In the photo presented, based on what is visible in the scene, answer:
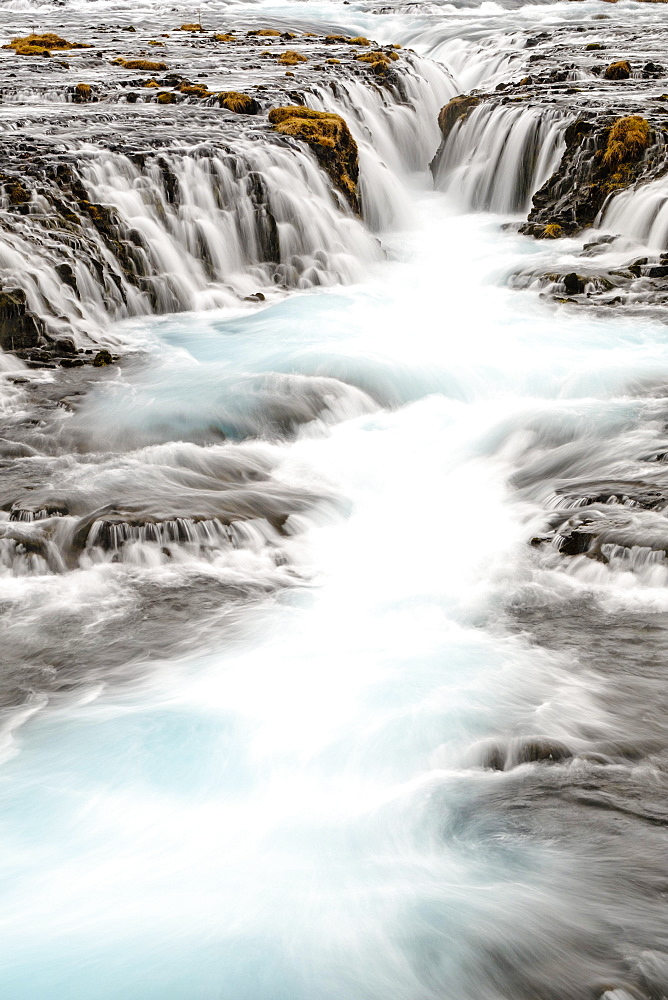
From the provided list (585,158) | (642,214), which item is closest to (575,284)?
(642,214)

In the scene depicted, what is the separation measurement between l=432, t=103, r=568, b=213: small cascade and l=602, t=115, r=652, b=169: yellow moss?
1.37 meters

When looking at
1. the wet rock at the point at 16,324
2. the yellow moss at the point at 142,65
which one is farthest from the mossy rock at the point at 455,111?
the wet rock at the point at 16,324

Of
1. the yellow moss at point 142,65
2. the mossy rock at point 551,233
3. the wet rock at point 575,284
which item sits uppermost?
the yellow moss at point 142,65

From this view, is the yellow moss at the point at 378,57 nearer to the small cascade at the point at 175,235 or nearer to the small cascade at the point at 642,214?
the small cascade at the point at 175,235

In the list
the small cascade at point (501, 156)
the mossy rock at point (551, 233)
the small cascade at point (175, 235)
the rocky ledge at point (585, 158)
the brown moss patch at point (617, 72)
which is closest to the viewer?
the small cascade at point (175, 235)

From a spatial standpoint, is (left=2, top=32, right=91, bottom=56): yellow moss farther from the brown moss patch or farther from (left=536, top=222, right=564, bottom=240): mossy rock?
(left=536, top=222, right=564, bottom=240): mossy rock

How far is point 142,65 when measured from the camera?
22719 mm

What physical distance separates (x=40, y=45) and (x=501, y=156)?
15.0 m

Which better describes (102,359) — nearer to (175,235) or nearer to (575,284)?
(175,235)

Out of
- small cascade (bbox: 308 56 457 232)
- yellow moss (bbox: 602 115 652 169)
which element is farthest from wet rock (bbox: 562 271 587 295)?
small cascade (bbox: 308 56 457 232)

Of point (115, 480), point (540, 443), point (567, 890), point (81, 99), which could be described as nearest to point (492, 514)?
point (540, 443)

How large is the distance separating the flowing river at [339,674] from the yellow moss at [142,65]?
41.7 feet

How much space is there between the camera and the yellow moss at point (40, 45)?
24422 millimetres

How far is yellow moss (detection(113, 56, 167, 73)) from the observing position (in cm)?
2258
